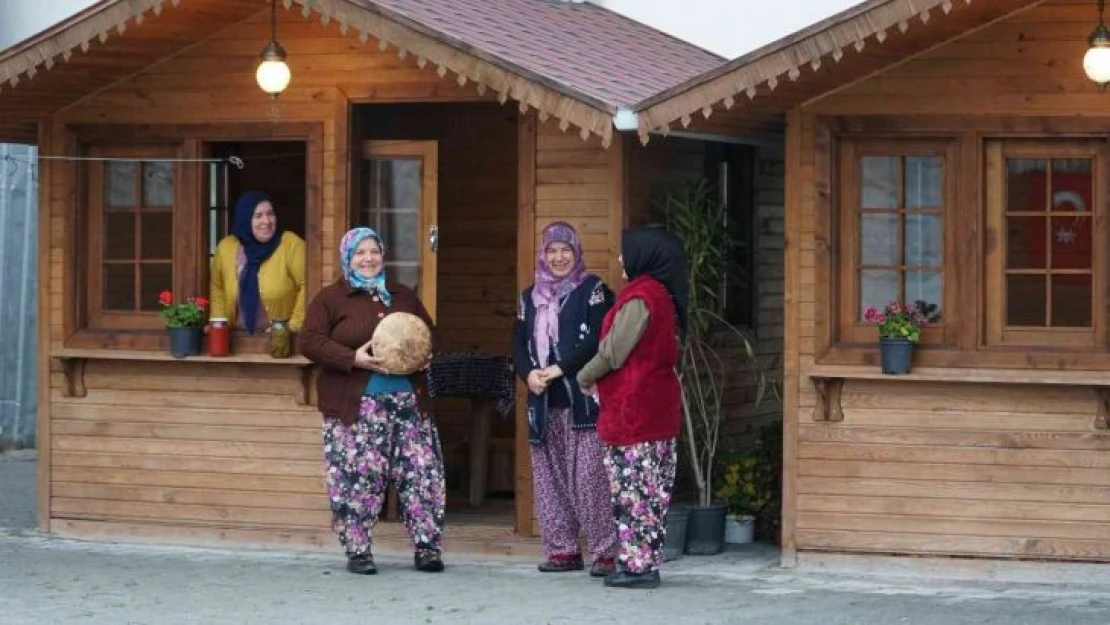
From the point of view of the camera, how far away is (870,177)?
1208 centimetres

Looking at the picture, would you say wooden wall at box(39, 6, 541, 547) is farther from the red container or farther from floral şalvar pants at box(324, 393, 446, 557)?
floral şalvar pants at box(324, 393, 446, 557)

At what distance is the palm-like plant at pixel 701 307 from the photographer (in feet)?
42.1

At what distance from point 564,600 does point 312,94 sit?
133 inches

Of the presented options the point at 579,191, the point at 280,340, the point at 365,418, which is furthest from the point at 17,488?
the point at 579,191

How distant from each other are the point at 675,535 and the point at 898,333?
176 centimetres

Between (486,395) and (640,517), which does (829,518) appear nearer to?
(640,517)

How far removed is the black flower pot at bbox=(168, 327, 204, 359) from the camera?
1303 cm

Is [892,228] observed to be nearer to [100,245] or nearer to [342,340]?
[342,340]

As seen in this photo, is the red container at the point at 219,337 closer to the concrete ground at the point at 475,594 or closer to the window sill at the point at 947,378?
the concrete ground at the point at 475,594

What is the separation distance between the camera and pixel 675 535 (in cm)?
1267

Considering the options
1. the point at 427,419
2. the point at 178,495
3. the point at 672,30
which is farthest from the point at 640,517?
the point at 672,30

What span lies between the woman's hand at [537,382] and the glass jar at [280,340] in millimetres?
1596

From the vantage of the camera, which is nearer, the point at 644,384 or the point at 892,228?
the point at 644,384

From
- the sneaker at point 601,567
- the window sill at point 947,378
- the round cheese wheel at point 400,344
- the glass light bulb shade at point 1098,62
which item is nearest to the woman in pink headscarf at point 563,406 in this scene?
the sneaker at point 601,567
